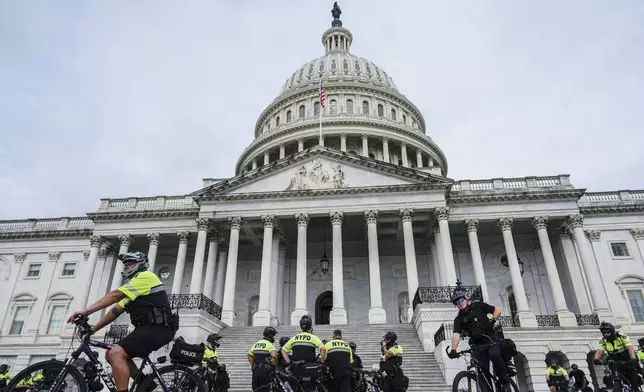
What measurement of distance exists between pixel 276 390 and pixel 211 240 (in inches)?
1041

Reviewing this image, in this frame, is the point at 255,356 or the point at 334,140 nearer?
the point at 255,356

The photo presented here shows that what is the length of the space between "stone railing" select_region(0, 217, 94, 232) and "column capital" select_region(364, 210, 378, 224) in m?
26.1

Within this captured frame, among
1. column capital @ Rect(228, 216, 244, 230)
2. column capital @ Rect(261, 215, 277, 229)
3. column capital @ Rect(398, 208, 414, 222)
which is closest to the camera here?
column capital @ Rect(398, 208, 414, 222)

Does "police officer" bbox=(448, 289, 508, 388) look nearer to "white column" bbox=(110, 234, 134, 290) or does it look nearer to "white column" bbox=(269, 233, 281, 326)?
"white column" bbox=(269, 233, 281, 326)

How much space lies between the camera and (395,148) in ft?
178

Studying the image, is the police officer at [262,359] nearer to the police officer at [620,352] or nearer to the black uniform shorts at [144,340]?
the black uniform shorts at [144,340]

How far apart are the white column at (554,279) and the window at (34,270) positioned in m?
42.7

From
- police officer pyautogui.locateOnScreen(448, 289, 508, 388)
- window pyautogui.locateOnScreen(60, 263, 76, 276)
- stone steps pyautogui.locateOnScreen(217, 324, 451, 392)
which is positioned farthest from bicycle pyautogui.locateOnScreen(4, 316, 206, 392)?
window pyautogui.locateOnScreen(60, 263, 76, 276)

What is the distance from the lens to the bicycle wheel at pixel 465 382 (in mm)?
7586

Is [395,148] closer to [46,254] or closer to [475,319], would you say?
[46,254]

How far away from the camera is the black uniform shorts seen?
593 cm

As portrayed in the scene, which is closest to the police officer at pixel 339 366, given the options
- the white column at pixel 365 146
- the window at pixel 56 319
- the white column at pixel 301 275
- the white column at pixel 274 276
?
the white column at pixel 301 275

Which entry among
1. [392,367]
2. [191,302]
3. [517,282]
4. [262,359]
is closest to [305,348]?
[262,359]

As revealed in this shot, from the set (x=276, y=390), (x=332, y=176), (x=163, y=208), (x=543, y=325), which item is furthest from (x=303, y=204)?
(x=276, y=390)
